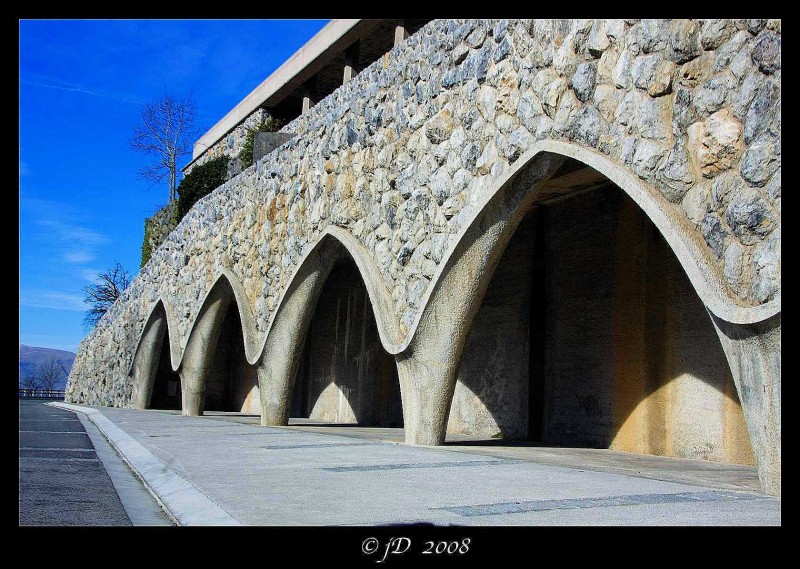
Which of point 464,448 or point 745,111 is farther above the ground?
point 745,111

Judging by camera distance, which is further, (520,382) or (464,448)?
(520,382)

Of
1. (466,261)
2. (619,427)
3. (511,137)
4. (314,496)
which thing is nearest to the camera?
(314,496)

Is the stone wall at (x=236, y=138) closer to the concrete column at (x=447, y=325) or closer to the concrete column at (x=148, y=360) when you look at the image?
the concrete column at (x=148, y=360)

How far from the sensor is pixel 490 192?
327 inches

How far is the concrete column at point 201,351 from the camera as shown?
17141 millimetres

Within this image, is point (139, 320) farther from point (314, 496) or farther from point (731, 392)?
point (314, 496)

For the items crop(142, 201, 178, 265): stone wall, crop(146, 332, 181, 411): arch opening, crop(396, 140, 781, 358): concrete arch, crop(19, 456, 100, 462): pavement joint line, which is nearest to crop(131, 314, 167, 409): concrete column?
crop(146, 332, 181, 411): arch opening

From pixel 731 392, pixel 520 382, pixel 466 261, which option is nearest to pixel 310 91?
pixel 520 382

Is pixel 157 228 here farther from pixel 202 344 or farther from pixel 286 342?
pixel 286 342

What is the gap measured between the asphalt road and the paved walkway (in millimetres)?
168

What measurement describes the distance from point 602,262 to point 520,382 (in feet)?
7.16

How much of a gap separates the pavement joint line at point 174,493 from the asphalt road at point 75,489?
0.07 meters

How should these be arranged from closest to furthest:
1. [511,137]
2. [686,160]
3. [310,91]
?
[686,160], [511,137], [310,91]

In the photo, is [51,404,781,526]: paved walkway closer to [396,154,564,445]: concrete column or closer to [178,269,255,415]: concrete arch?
[396,154,564,445]: concrete column
